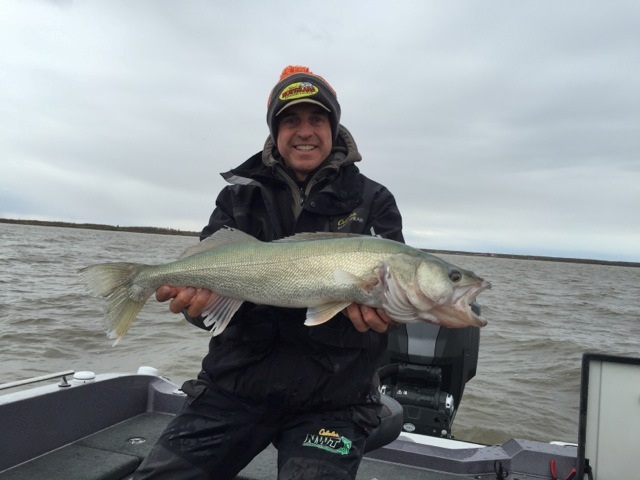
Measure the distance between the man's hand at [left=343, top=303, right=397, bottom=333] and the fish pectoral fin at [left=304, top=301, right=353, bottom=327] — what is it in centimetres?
6

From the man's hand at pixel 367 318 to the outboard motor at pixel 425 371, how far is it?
6.04ft

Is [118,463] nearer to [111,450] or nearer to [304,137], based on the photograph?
[111,450]

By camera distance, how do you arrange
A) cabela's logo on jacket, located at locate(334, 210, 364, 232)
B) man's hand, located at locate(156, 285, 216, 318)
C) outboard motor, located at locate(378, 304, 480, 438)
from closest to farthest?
man's hand, located at locate(156, 285, 216, 318)
cabela's logo on jacket, located at locate(334, 210, 364, 232)
outboard motor, located at locate(378, 304, 480, 438)

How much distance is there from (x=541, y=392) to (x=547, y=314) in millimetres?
9878

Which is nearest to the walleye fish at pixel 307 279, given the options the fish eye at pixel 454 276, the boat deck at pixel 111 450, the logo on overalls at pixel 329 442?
the fish eye at pixel 454 276

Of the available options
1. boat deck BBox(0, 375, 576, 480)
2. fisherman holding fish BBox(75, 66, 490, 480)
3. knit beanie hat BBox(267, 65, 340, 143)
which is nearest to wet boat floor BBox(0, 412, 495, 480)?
boat deck BBox(0, 375, 576, 480)

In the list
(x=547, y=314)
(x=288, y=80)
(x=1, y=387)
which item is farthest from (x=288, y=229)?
(x=547, y=314)

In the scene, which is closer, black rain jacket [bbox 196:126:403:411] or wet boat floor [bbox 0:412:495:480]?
black rain jacket [bbox 196:126:403:411]

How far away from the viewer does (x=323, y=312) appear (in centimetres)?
310

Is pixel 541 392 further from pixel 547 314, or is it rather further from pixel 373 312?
pixel 547 314

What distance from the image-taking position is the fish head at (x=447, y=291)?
303 cm

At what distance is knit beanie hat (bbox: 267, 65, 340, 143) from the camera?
370cm

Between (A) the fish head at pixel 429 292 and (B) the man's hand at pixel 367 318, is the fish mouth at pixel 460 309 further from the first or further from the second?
(B) the man's hand at pixel 367 318

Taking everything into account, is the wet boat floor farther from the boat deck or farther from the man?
the man
